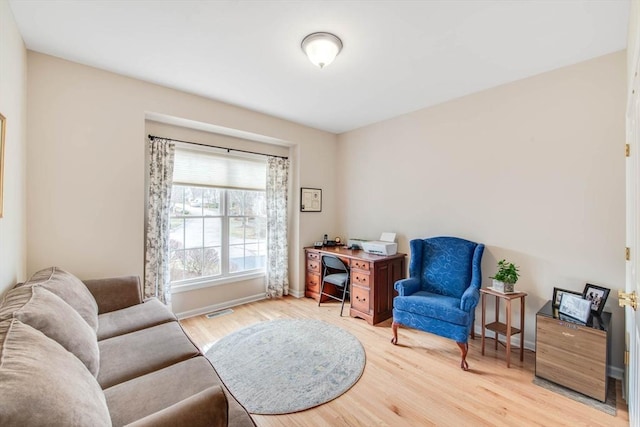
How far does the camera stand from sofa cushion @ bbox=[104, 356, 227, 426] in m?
1.15

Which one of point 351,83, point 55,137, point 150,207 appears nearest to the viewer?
point 55,137

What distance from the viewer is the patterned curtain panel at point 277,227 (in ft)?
13.3

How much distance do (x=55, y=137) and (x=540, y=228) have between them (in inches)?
174

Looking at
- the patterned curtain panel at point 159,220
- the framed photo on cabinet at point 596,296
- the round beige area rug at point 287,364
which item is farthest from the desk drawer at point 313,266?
the framed photo on cabinet at point 596,296

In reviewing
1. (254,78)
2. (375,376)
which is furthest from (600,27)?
(375,376)

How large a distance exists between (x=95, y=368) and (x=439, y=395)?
84.9 inches

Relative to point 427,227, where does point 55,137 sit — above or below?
above

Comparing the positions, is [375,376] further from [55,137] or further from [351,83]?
[55,137]

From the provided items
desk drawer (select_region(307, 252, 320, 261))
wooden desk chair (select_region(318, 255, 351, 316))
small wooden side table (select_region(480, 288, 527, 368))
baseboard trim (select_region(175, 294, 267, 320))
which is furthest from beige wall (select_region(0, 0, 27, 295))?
small wooden side table (select_region(480, 288, 527, 368))

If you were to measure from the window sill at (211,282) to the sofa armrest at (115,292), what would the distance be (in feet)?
2.84

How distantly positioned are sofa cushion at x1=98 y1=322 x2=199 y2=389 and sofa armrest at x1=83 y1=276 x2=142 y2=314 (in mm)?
593

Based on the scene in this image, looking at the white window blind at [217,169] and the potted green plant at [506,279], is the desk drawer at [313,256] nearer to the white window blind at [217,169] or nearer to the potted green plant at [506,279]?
the white window blind at [217,169]

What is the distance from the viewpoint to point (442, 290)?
2.89 meters

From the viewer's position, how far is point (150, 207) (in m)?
2.99
